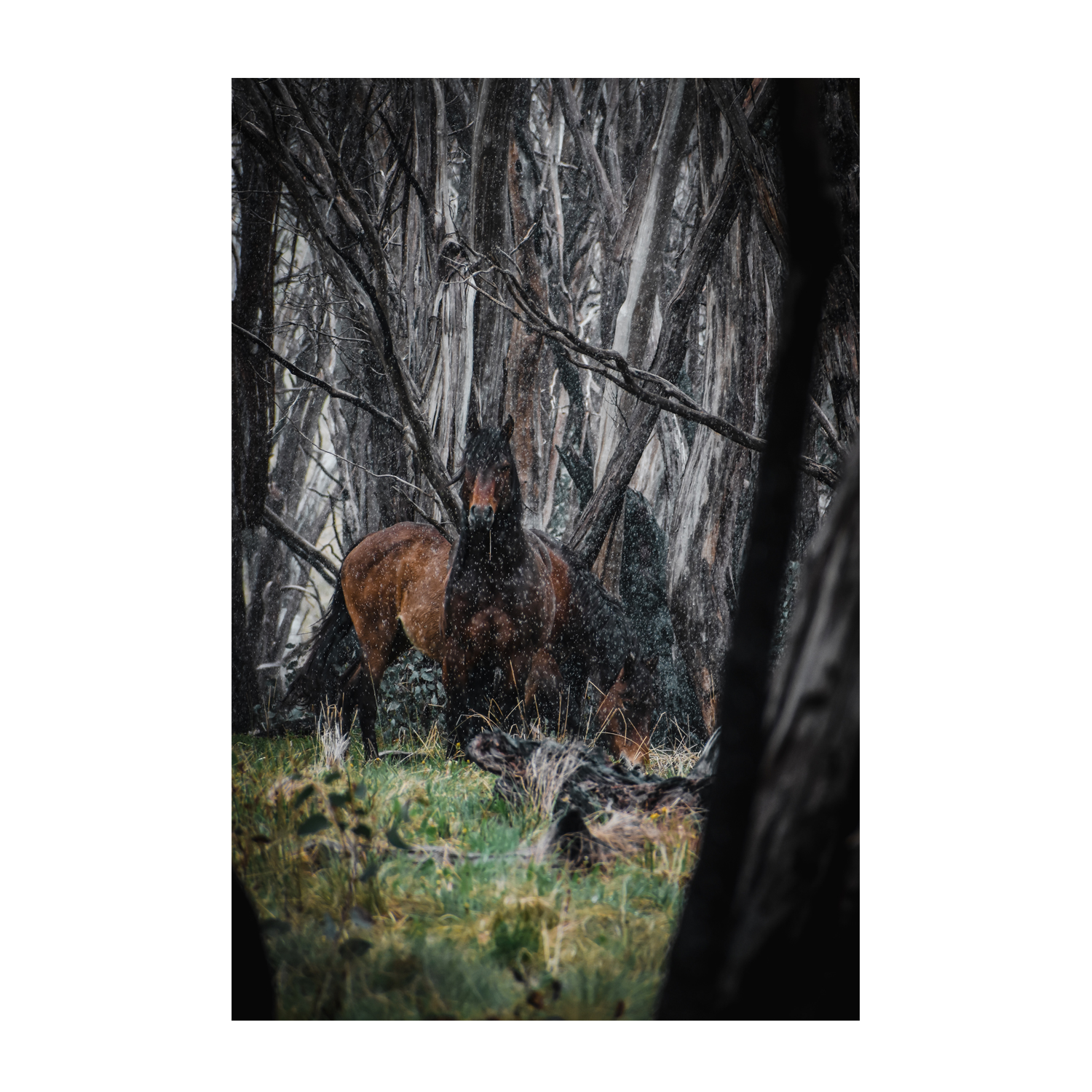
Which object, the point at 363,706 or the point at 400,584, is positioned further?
the point at 400,584

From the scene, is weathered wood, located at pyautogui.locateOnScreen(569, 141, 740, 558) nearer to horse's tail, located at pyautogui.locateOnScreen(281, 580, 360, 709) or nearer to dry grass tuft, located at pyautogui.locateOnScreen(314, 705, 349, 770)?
horse's tail, located at pyautogui.locateOnScreen(281, 580, 360, 709)

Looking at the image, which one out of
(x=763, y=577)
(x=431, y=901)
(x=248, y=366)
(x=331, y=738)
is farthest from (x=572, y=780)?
(x=248, y=366)

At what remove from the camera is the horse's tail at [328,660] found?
3814 mm

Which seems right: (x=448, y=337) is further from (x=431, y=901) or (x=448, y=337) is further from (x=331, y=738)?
(x=431, y=901)

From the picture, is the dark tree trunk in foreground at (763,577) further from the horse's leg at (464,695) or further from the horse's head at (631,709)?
the horse's leg at (464,695)

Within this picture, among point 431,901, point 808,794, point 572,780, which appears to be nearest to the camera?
point 808,794

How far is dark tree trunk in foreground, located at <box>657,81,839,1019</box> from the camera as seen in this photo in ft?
8.25

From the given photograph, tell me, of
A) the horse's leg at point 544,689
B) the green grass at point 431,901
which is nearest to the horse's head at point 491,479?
the horse's leg at point 544,689

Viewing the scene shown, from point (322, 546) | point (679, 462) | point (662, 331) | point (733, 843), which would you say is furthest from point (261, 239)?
point (733, 843)

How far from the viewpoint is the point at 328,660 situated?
3.89 m

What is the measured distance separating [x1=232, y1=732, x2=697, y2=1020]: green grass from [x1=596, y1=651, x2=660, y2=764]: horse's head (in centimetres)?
37

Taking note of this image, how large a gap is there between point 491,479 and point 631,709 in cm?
114

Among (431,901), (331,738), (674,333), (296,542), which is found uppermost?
(674,333)

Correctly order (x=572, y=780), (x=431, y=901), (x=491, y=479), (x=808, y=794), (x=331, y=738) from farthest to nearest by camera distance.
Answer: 1. (x=491, y=479)
2. (x=331, y=738)
3. (x=572, y=780)
4. (x=431, y=901)
5. (x=808, y=794)
